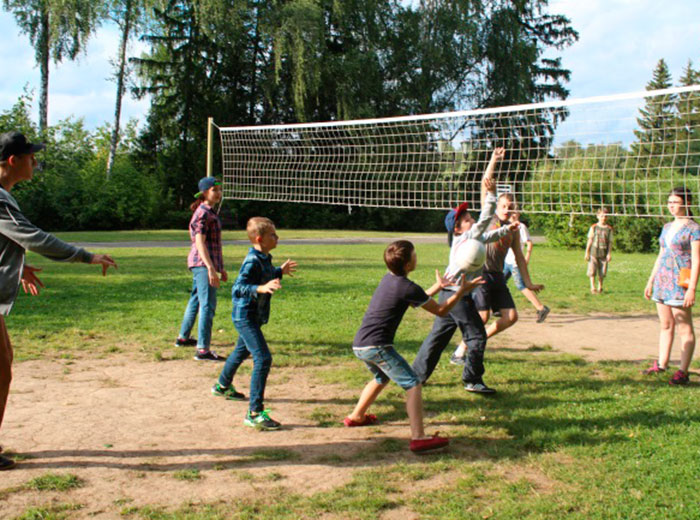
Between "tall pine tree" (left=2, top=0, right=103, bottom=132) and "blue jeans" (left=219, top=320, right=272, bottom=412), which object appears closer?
"blue jeans" (left=219, top=320, right=272, bottom=412)

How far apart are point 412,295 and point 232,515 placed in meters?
1.92

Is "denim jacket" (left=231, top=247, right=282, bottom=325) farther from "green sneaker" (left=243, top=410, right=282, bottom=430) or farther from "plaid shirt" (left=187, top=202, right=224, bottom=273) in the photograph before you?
"plaid shirt" (left=187, top=202, right=224, bottom=273)

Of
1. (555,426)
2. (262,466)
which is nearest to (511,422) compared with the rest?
(555,426)

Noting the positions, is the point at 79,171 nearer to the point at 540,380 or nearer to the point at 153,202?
the point at 153,202

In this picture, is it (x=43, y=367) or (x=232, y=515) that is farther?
(x=43, y=367)

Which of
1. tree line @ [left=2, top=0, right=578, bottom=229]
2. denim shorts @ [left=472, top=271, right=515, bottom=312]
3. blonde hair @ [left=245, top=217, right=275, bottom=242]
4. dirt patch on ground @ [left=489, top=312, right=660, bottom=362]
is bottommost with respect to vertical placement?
dirt patch on ground @ [left=489, top=312, right=660, bottom=362]

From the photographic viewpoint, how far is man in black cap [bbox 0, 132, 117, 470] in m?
4.00

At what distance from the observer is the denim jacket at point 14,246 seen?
13.1 feet

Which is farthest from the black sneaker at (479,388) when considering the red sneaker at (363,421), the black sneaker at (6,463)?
the black sneaker at (6,463)

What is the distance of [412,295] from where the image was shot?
185 inches

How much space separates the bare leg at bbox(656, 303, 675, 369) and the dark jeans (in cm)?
205

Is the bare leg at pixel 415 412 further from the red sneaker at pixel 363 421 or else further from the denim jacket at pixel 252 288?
the denim jacket at pixel 252 288

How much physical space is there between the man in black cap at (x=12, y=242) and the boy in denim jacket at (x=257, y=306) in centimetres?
121

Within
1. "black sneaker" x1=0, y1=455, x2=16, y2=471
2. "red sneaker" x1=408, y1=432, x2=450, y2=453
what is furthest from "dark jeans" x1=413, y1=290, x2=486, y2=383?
"black sneaker" x1=0, y1=455, x2=16, y2=471
